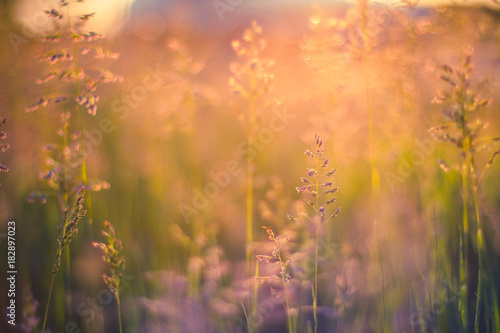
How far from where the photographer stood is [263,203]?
1.98 metres

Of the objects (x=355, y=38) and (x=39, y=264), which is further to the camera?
(x=39, y=264)

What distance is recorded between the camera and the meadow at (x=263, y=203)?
4.75 feet

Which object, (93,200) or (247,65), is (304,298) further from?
(93,200)

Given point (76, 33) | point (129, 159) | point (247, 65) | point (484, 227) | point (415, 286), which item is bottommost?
point (415, 286)

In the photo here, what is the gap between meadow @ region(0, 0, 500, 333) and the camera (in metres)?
1.45

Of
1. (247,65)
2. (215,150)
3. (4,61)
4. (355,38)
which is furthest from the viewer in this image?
(215,150)

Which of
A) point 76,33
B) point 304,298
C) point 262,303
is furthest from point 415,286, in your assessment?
point 76,33

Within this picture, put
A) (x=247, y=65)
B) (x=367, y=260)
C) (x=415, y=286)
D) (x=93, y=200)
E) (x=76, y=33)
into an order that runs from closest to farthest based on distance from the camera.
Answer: (x=76, y=33) → (x=247, y=65) → (x=415, y=286) → (x=367, y=260) → (x=93, y=200)

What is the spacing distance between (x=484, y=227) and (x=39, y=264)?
2.60 m

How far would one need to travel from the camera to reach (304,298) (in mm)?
1949

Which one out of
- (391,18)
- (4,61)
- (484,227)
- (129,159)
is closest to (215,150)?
(129,159)

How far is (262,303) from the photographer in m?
1.95

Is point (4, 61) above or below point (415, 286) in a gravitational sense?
above

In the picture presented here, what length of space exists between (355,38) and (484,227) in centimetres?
120
